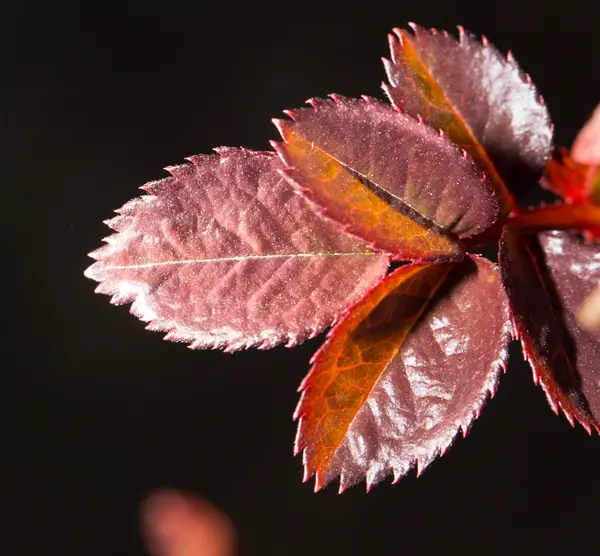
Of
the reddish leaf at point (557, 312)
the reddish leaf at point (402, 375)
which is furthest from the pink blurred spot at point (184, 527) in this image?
the reddish leaf at point (557, 312)

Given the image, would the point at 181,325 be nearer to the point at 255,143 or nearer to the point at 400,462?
the point at 400,462

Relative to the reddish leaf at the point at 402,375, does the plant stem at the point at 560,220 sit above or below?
above

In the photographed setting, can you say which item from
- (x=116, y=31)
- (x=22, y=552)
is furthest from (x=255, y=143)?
(x=22, y=552)

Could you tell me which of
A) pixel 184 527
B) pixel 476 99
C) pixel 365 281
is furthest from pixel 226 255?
pixel 184 527

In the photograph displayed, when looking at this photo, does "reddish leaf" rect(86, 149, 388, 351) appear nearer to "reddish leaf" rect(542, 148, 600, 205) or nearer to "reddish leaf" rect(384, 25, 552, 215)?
"reddish leaf" rect(384, 25, 552, 215)

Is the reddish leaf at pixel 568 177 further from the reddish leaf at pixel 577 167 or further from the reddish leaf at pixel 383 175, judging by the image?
the reddish leaf at pixel 383 175

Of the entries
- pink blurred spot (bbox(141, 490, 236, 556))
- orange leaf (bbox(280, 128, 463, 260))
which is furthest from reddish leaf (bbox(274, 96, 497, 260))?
pink blurred spot (bbox(141, 490, 236, 556))

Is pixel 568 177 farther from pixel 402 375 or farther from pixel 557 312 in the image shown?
pixel 402 375
